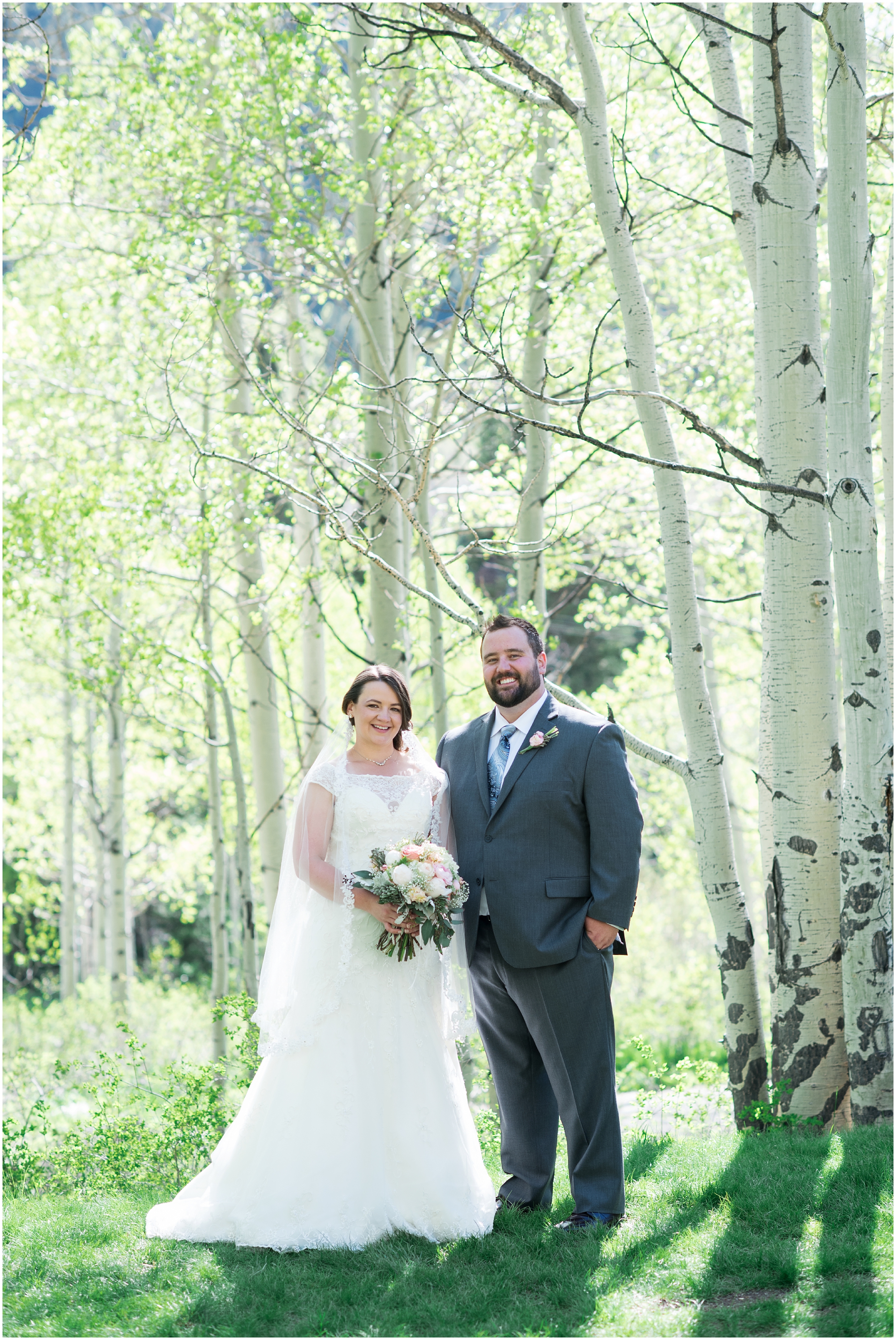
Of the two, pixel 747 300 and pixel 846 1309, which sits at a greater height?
pixel 747 300

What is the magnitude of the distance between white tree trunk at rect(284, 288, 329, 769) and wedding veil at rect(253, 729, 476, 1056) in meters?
3.54

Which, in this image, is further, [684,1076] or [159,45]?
[159,45]

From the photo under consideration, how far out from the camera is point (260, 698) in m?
7.71

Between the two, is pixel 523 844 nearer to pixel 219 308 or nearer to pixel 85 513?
pixel 219 308

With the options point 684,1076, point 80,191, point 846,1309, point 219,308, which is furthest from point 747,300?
point 846,1309

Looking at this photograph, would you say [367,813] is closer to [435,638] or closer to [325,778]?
[325,778]

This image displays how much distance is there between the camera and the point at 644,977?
16.4m

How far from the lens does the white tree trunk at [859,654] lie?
429 centimetres

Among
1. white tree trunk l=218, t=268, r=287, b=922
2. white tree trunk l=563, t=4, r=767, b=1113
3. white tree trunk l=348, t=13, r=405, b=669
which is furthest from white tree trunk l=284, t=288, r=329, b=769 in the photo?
white tree trunk l=563, t=4, r=767, b=1113

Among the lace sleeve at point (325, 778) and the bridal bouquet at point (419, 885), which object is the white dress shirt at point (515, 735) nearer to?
the bridal bouquet at point (419, 885)

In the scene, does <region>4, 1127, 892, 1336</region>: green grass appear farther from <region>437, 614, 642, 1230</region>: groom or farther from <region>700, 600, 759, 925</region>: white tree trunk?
<region>700, 600, 759, 925</region>: white tree trunk

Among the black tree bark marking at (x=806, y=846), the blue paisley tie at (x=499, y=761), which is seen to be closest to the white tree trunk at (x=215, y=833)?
the blue paisley tie at (x=499, y=761)

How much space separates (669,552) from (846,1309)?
310cm

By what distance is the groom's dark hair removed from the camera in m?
3.93
